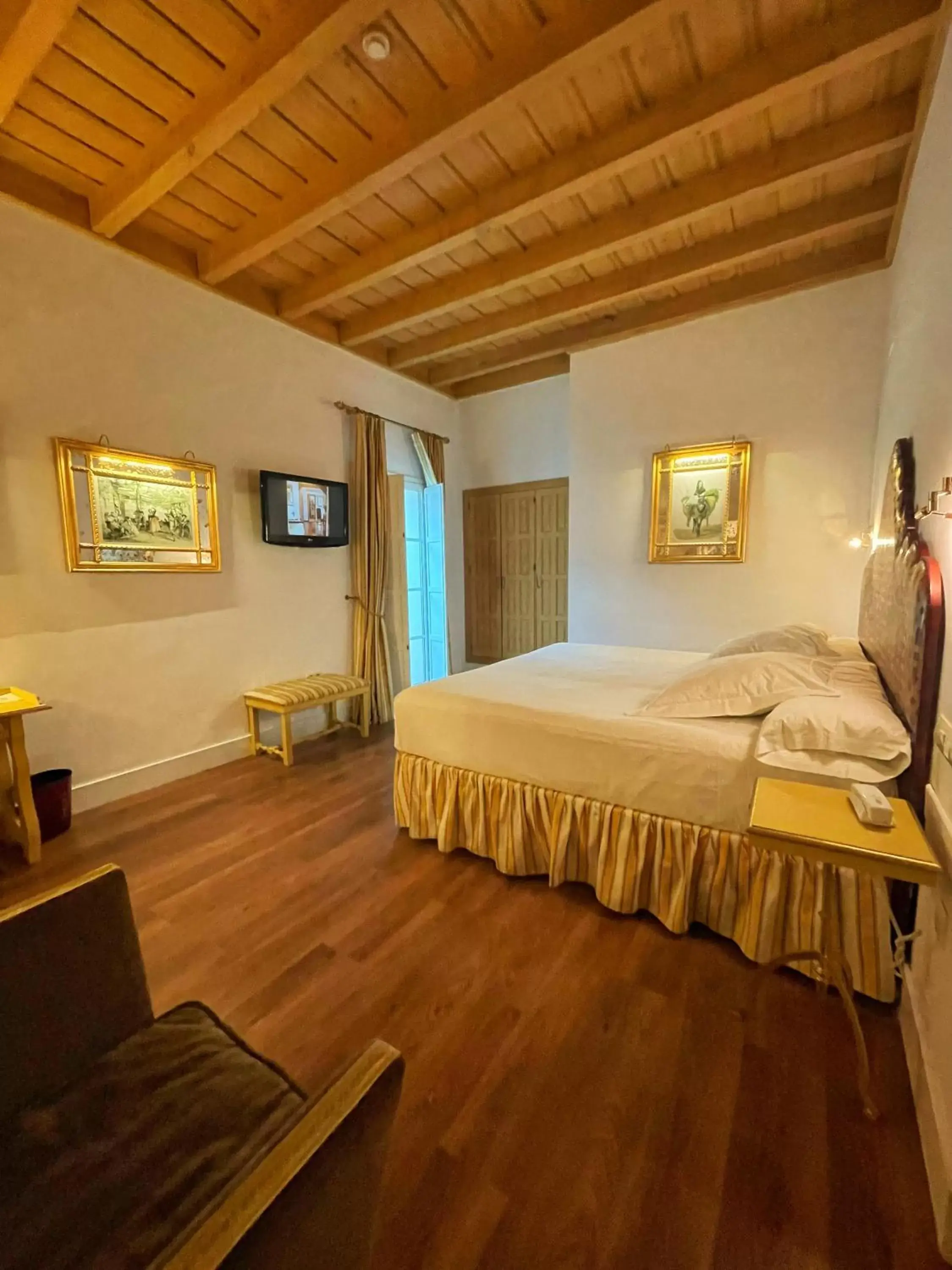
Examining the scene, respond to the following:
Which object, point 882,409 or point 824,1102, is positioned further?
point 882,409

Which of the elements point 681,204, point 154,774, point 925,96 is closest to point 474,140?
point 681,204

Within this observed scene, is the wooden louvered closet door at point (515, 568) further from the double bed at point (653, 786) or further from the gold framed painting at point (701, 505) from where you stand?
the double bed at point (653, 786)

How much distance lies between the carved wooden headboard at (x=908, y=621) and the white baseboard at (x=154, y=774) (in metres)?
3.60

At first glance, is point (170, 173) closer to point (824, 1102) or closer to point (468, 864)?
point (468, 864)

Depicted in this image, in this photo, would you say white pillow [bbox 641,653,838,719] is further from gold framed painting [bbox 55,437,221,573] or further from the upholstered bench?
gold framed painting [bbox 55,437,221,573]

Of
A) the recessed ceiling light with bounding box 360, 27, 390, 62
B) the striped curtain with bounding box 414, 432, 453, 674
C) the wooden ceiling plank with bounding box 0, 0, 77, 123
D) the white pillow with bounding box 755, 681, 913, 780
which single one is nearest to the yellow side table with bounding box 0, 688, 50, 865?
the wooden ceiling plank with bounding box 0, 0, 77, 123

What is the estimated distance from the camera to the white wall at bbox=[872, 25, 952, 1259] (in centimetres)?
115

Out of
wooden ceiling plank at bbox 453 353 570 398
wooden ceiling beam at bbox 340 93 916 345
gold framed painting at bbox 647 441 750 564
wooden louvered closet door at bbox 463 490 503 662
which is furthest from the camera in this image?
wooden louvered closet door at bbox 463 490 503 662

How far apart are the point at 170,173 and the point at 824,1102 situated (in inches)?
157

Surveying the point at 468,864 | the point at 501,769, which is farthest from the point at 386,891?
the point at 501,769

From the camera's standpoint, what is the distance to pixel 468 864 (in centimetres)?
239

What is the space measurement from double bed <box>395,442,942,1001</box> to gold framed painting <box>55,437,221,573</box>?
1.78 metres

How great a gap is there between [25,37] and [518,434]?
3920 mm

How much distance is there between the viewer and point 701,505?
3.88m
